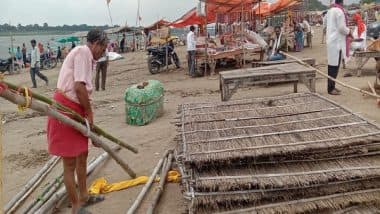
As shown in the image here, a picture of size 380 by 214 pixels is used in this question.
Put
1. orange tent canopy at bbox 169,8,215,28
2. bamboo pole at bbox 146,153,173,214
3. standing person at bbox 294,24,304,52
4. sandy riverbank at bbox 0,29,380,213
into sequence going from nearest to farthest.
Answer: bamboo pole at bbox 146,153,173,214, sandy riverbank at bbox 0,29,380,213, orange tent canopy at bbox 169,8,215,28, standing person at bbox 294,24,304,52

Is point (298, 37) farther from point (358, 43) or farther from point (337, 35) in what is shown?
point (337, 35)

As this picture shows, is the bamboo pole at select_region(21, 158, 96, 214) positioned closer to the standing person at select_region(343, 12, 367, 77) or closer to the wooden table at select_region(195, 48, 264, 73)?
the standing person at select_region(343, 12, 367, 77)

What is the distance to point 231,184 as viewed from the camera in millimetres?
3449

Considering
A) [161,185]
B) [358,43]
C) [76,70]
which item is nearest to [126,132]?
[161,185]

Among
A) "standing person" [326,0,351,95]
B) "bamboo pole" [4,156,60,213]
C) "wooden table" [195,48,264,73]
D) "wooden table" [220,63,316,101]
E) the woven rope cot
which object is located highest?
"standing person" [326,0,351,95]

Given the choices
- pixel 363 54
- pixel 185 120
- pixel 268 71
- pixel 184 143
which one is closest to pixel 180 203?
pixel 184 143

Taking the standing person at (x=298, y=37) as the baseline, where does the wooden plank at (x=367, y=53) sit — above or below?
below

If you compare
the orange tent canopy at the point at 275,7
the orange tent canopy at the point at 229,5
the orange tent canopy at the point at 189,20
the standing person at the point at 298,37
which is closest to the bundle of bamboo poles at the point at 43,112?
the orange tent canopy at the point at 229,5

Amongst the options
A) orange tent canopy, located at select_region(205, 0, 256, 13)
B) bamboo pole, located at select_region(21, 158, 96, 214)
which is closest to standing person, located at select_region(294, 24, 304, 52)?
orange tent canopy, located at select_region(205, 0, 256, 13)

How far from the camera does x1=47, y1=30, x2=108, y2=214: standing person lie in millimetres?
3914

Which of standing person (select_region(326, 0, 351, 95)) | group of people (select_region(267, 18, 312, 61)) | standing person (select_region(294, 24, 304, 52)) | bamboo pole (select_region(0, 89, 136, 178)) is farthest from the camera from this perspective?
standing person (select_region(294, 24, 304, 52))

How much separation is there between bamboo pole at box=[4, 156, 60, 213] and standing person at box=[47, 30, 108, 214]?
2.29 feet

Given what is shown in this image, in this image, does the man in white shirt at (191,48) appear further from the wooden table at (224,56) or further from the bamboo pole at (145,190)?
the bamboo pole at (145,190)

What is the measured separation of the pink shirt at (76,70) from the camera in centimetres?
390
